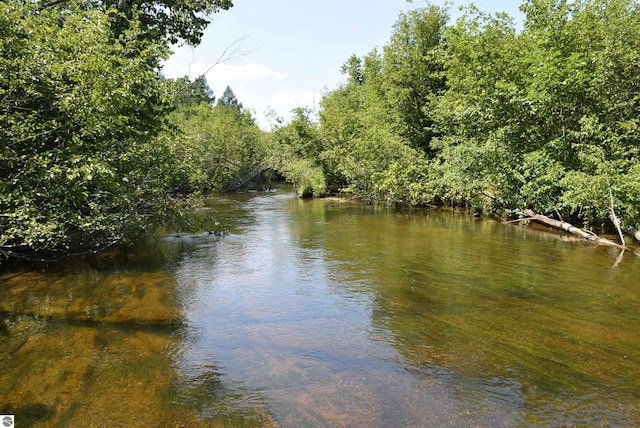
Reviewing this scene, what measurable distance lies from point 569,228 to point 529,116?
4.91m

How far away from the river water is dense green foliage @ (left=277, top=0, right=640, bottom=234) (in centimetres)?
430

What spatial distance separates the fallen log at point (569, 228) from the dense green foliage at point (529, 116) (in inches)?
13.7

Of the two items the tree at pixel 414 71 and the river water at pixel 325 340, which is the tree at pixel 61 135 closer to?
the river water at pixel 325 340

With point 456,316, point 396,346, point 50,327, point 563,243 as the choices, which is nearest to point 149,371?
point 50,327

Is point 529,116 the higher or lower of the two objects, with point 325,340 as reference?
higher

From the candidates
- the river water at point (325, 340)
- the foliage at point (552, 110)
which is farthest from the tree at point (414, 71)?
the river water at point (325, 340)

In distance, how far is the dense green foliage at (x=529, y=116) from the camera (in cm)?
1415

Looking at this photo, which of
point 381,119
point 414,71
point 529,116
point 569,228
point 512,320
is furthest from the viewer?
point 381,119

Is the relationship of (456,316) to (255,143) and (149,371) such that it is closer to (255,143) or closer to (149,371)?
(149,371)

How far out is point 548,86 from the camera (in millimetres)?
15492

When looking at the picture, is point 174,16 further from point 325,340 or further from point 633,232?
point 633,232

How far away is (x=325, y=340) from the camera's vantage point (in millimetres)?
6402

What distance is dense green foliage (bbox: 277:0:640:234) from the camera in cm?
1415

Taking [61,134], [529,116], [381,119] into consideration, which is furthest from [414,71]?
[61,134]
